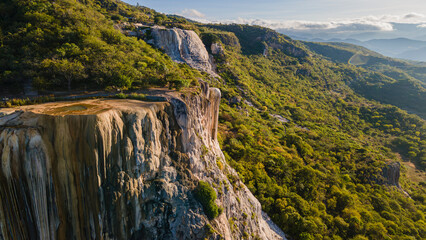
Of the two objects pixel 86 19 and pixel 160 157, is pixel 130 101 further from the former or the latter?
pixel 86 19

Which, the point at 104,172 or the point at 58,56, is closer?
the point at 104,172

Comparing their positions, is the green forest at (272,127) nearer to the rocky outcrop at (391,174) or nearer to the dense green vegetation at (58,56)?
the dense green vegetation at (58,56)

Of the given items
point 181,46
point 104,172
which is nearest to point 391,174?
point 104,172

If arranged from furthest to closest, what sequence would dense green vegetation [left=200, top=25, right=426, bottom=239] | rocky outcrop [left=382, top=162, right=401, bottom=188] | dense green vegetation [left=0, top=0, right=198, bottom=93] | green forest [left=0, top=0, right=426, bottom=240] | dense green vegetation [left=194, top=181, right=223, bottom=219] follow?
rocky outcrop [left=382, top=162, right=401, bottom=188], dense green vegetation [left=200, top=25, right=426, bottom=239], green forest [left=0, top=0, right=426, bottom=240], dense green vegetation [left=0, top=0, right=198, bottom=93], dense green vegetation [left=194, top=181, right=223, bottom=219]

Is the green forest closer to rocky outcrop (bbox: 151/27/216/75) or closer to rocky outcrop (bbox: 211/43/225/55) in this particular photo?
rocky outcrop (bbox: 211/43/225/55)

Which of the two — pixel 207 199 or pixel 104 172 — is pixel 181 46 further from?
pixel 104 172

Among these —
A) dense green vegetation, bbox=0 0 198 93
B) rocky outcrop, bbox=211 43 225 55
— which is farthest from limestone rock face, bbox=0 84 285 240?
rocky outcrop, bbox=211 43 225 55

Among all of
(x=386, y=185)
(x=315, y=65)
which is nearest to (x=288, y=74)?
(x=315, y=65)
